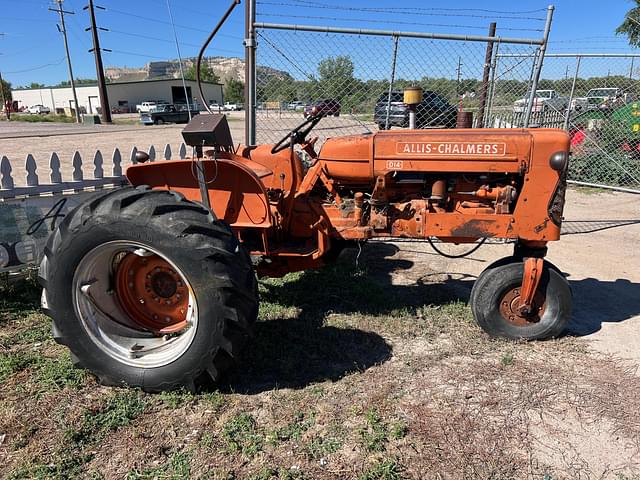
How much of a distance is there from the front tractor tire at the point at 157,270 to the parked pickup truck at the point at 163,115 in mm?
32857

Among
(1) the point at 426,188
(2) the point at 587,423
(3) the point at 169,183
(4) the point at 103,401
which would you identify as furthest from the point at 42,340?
(2) the point at 587,423

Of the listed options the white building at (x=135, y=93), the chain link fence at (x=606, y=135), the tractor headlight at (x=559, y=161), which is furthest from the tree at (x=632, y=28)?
the white building at (x=135, y=93)

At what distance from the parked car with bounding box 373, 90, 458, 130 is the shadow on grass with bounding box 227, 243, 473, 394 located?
1840mm

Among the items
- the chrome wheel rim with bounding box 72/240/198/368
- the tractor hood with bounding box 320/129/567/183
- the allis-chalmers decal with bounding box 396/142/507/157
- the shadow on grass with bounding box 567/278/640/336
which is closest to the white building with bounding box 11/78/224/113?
the shadow on grass with bounding box 567/278/640/336

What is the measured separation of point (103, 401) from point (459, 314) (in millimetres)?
2700

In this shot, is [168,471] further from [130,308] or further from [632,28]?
[632,28]

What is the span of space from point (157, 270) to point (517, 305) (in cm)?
251

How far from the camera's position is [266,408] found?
2777 millimetres

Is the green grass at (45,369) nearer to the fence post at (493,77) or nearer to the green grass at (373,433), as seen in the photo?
the green grass at (373,433)

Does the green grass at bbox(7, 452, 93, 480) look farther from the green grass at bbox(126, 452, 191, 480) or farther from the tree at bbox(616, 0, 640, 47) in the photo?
the tree at bbox(616, 0, 640, 47)

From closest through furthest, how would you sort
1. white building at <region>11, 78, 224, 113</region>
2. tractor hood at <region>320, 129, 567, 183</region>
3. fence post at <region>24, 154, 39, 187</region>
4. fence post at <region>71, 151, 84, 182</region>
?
tractor hood at <region>320, 129, 567, 183</region>, fence post at <region>24, 154, 39, 187</region>, fence post at <region>71, 151, 84, 182</region>, white building at <region>11, 78, 224, 113</region>

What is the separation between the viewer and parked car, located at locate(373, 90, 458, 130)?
617 cm

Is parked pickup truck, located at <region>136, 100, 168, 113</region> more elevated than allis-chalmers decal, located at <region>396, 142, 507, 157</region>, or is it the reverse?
allis-chalmers decal, located at <region>396, 142, 507, 157</region>

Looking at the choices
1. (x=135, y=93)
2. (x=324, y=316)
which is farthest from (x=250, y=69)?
(x=135, y=93)
